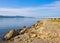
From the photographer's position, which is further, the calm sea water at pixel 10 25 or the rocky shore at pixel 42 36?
the calm sea water at pixel 10 25

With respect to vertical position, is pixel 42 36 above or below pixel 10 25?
above

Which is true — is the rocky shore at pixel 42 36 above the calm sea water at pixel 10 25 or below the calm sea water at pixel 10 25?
above

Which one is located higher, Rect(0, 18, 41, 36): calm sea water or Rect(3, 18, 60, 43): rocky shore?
Rect(3, 18, 60, 43): rocky shore

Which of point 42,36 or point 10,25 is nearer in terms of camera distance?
point 42,36

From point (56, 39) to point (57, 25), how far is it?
262cm

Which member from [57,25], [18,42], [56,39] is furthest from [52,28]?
[18,42]

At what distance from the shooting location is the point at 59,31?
19.2 metres

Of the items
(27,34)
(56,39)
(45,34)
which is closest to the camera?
(56,39)

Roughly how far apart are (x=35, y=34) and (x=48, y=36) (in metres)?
1.54

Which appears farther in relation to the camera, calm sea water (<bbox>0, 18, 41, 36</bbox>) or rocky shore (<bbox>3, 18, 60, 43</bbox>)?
calm sea water (<bbox>0, 18, 41, 36</bbox>)

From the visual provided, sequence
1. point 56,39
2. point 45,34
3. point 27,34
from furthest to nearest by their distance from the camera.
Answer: point 27,34 → point 45,34 → point 56,39

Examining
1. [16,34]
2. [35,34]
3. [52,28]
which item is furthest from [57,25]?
[16,34]

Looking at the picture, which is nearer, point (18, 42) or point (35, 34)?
point (18, 42)

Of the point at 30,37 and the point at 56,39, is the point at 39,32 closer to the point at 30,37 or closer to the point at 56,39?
the point at 30,37
